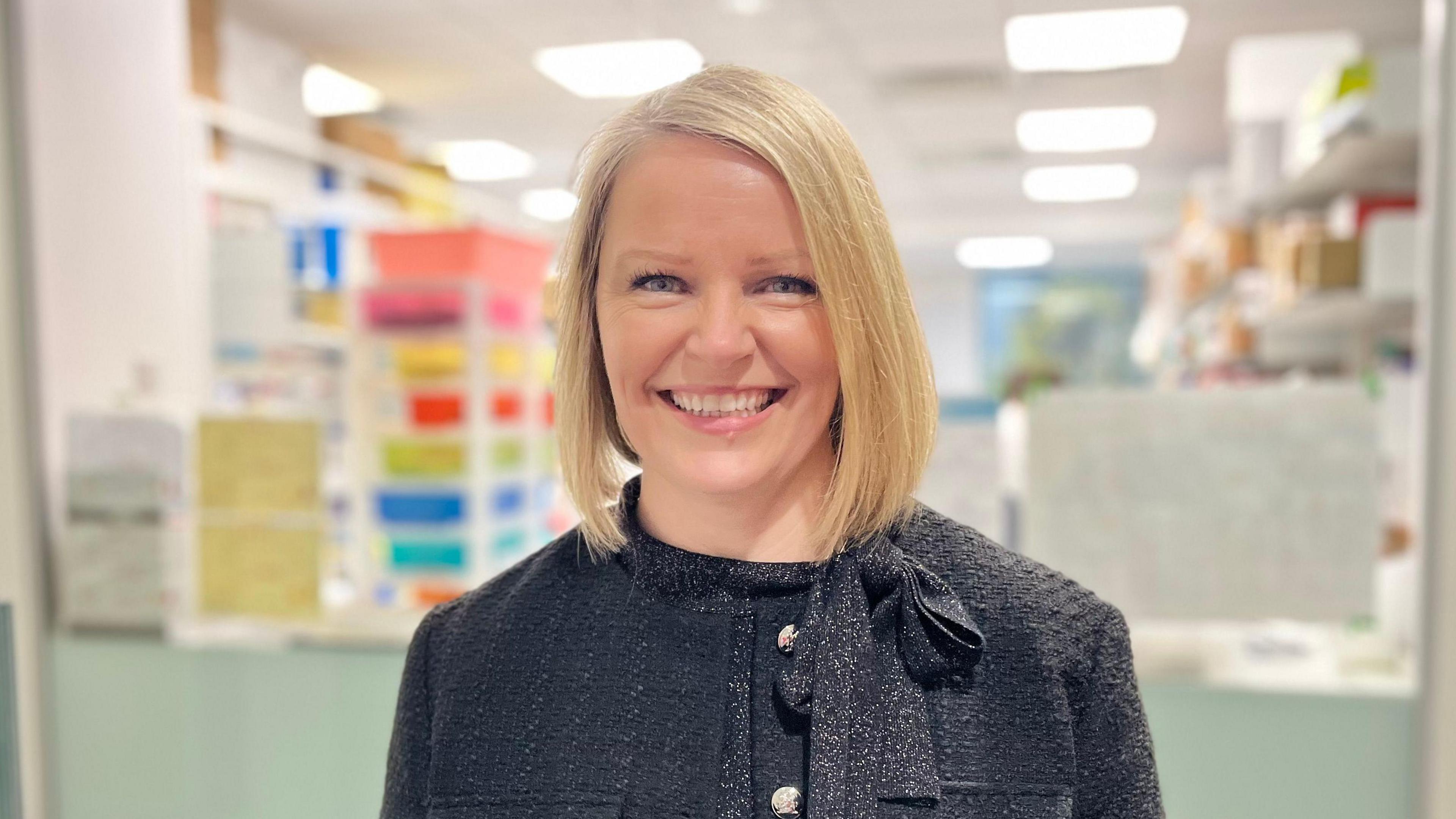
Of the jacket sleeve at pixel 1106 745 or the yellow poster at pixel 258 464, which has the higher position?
the yellow poster at pixel 258 464

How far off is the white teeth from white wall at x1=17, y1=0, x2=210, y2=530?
1.68 m

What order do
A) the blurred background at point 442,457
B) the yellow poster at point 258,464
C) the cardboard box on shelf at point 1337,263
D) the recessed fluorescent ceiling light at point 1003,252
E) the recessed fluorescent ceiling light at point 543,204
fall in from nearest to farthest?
the blurred background at point 442,457, the yellow poster at point 258,464, the cardboard box on shelf at point 1337,263, the recessed fluorescent ceiling light at point 543,204, the recessed fluorescent ceiling light at point 1003,252

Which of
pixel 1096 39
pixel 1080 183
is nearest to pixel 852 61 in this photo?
pixel 1096 39

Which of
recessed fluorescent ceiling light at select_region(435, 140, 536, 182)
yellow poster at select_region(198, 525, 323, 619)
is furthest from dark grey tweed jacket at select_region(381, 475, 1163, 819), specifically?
recessed fluorescent ceiling light at select_region(435, 140, 536, 182)

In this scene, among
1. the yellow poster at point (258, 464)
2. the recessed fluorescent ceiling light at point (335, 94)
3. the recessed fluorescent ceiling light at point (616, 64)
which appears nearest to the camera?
the yellow poster at point (258, 464)

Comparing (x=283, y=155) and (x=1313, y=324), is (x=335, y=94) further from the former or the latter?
(x=1313, y=324)

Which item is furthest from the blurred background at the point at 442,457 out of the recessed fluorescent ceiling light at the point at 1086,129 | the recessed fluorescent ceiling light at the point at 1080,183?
the recessed fluorescent ceiling light at the point at 1080,183

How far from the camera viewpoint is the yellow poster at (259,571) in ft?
6.79

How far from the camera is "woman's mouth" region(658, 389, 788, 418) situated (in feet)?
2.73

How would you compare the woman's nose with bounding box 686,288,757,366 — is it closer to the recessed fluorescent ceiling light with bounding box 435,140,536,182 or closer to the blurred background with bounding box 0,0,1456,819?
the blurred background with bounding box 0,0,1456,819

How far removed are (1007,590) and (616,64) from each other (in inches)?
161

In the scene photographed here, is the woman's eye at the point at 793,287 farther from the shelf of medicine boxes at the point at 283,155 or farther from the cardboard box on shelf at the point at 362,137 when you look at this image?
the cardboard box on shelf at the point at 362,137

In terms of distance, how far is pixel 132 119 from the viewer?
223cm

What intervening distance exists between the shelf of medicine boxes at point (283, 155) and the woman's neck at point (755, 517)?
3.75 metres
